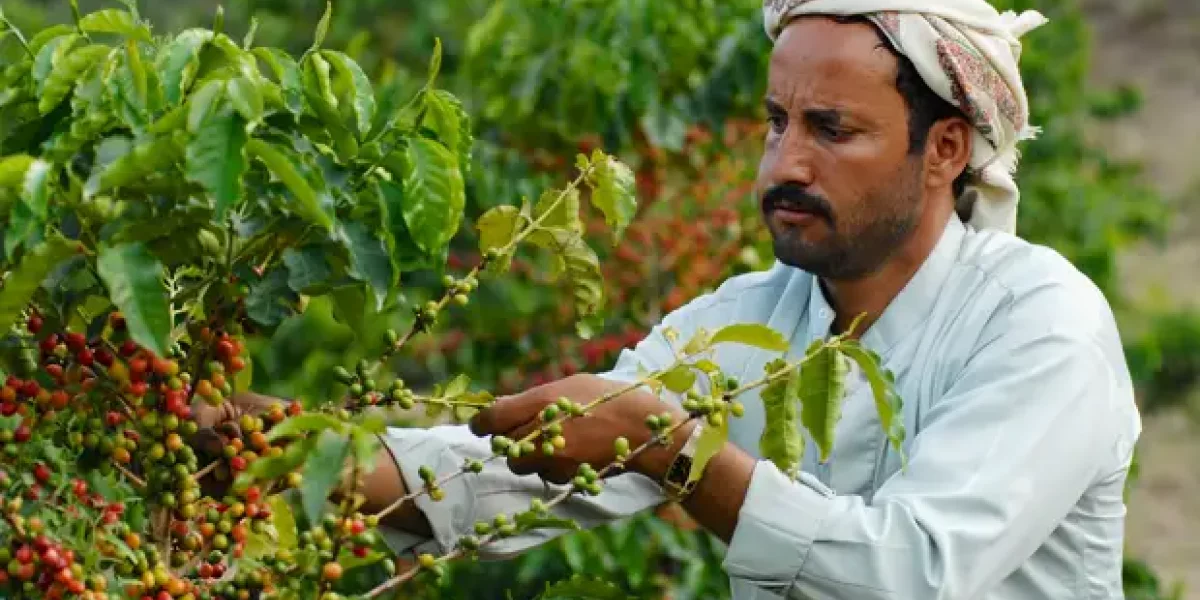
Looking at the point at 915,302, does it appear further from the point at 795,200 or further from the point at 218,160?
the point at 218,160

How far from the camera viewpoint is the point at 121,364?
7.08 feet

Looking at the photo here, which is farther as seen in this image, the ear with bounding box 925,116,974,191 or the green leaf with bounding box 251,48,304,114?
the ear with bounding box 925,116,974,191

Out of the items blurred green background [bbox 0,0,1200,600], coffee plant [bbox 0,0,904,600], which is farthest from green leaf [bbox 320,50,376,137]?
blurred green background [bbox 0,0,1200,600]

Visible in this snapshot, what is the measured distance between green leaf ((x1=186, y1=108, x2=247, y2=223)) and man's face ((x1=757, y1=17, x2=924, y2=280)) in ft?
3.26

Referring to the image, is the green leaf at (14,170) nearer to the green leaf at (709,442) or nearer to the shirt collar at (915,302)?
the green leaf at (709,442)

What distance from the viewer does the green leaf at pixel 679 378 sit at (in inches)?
91.2

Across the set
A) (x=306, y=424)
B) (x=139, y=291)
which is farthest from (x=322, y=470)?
(x=139, y=291)

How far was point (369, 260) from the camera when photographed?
220 cm

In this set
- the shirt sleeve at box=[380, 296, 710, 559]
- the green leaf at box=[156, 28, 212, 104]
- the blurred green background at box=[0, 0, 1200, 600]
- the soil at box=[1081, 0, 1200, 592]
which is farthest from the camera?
the soil at box=[1081, 0, 1200, 592]

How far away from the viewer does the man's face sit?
2.78 m

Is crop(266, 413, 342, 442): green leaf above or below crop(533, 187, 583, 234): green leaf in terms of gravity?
below

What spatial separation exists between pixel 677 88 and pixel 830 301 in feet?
7.70

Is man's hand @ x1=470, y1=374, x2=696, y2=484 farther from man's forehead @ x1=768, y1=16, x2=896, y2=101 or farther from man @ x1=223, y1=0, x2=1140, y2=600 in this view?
man's forehead @ x1=768, y1=16, x2=896, y2=101

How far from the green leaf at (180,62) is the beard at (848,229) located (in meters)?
0.95
